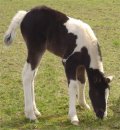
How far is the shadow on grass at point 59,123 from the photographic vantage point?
7.09 metres

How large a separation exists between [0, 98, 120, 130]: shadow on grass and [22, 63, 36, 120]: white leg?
4.7 inches

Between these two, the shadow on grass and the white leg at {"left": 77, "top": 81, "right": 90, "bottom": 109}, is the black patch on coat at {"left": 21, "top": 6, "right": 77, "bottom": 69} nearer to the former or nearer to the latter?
the white leg at {"left": 77, "top": 81, "right": 90, "bottom": 109}

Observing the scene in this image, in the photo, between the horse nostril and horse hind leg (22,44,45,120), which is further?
horse hind leg (22,44,45,120)

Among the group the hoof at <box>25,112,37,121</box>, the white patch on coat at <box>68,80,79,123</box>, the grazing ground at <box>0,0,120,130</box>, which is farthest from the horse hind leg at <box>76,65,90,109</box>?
the hoof at <box>25,112,37,121</box>

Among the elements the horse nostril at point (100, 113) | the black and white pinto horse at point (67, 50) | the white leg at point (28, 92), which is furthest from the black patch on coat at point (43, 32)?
the horse nostril at point (100, 113)

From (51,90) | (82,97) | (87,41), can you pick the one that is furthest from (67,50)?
(51,90)

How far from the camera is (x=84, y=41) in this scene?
7328mm

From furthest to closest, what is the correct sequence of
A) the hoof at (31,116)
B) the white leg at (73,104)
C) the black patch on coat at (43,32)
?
the black patch on coat at (43,32) → the hoof at (31,116) → the white leg at (73,104)

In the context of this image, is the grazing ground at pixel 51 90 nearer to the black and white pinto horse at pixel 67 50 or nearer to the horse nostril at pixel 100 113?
the horse nostril at pixel 100 113

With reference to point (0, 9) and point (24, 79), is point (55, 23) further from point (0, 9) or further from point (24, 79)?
point (0, 9)

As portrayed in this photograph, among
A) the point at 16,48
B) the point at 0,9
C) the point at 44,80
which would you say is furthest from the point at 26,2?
the point at 44,80

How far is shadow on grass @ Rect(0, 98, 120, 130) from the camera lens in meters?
7.09

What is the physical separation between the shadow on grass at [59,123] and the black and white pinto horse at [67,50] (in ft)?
0.41

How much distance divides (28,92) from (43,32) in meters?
1.01
